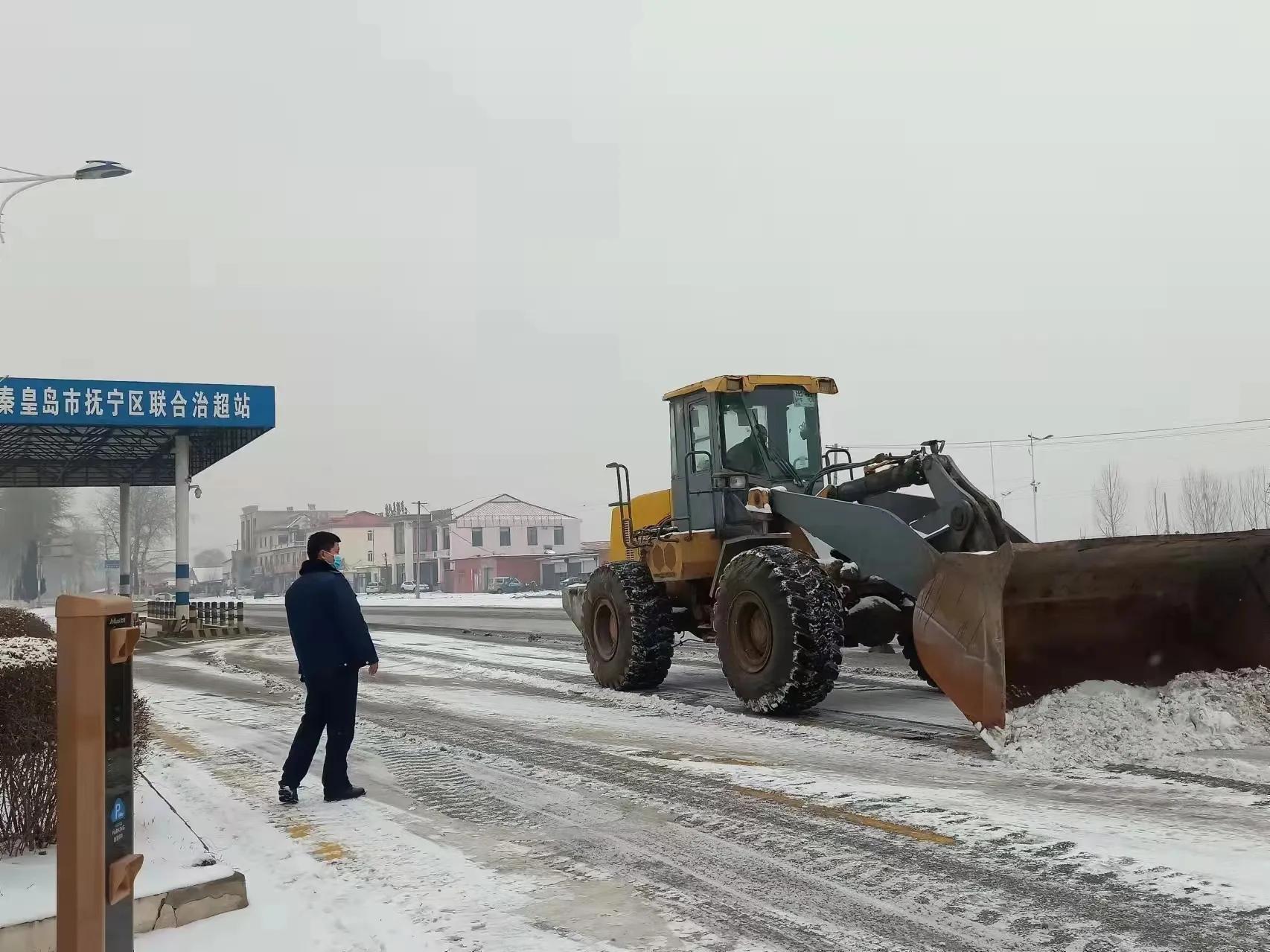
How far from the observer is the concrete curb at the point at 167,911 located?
3730mm

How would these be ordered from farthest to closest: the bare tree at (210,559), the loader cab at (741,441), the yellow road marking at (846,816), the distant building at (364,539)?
the bare tree at (210,559) < the distant building at (364,539) < the loader cab at (741,441) < the yellow road marking at (846,816)

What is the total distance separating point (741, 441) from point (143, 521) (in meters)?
86.3

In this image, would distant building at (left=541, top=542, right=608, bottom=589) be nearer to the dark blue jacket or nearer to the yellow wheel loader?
the yellow wheel loader

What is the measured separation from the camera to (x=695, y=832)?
5289 millimetres

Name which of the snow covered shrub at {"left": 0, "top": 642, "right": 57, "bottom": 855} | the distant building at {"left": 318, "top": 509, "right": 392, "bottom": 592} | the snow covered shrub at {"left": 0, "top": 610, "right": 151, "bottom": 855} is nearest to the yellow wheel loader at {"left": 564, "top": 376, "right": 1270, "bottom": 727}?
the snow covered shrub at {"left": 0, "top": 610, "right": 151, "bottom": 855}

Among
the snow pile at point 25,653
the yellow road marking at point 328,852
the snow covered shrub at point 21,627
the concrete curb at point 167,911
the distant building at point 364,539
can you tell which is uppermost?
the distant building at point 364,539

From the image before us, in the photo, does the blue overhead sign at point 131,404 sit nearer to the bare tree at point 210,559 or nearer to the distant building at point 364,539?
the distant building at point 364,539

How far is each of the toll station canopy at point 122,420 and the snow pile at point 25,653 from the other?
A: 18677 millimetres

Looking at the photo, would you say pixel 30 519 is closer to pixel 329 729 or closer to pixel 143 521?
pixel 143 521

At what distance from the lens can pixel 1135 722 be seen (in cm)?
671

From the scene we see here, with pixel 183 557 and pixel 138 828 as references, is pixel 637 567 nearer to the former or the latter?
pixel 138 828

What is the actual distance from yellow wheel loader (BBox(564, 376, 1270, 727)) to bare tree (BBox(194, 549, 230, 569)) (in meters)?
152

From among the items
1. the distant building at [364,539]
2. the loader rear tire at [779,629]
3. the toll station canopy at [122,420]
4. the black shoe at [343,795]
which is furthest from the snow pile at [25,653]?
the distant building at [364,539]

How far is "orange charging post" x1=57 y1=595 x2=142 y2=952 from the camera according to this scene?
255cm
